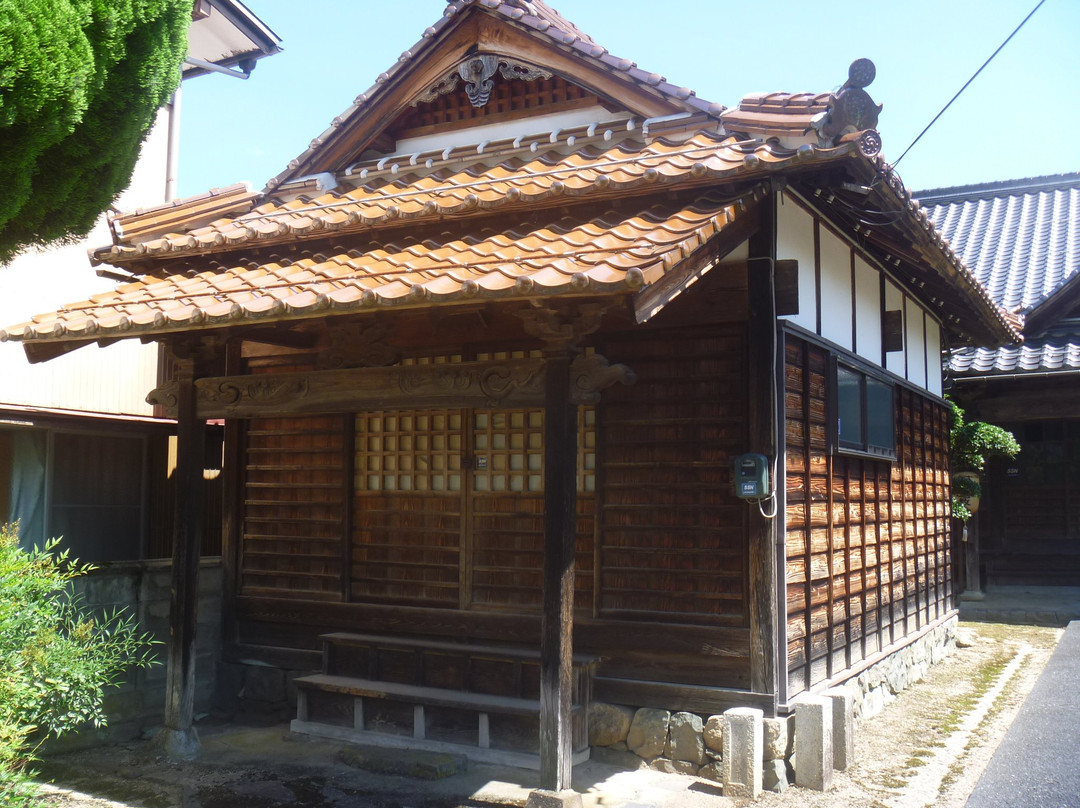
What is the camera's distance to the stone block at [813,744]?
698 centimetres

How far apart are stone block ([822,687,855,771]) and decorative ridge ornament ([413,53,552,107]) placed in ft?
19.3

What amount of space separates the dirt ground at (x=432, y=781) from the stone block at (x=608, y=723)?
248 mm

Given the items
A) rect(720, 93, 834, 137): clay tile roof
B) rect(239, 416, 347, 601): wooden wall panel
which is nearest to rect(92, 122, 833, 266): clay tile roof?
rect(720, 93, 834, 137): clay tile roof

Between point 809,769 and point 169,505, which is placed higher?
point 169,505

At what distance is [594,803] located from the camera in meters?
6.61

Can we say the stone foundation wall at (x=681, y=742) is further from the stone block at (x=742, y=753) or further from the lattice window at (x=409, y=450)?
the lattice window at (x=409, y=450)

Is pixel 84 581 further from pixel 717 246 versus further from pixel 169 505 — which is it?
pixel 717 246

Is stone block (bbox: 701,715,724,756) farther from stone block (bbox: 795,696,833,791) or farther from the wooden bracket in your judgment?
the wooden bracket

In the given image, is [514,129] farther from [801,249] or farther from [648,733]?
[648,733]

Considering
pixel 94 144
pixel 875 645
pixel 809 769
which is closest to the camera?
pixel 94 144

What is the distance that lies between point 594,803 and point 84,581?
4.92m

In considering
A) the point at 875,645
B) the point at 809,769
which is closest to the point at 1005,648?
the point at 875,645

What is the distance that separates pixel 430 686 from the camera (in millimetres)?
8297

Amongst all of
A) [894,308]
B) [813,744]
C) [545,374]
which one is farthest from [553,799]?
[894,308]
